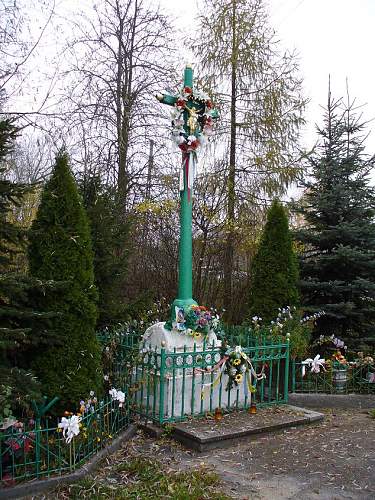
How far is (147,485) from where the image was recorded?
3996 millimetres

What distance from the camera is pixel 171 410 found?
Answer: 5480 millimetres

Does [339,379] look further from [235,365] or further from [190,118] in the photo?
[190,118]

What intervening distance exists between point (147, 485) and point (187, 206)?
3.40m

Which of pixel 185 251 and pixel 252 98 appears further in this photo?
pixel 252 98

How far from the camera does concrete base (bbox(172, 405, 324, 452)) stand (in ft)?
16.1

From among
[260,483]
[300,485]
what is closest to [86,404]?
[260,483]

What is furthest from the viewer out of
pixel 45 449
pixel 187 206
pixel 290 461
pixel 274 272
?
pixel 274 272

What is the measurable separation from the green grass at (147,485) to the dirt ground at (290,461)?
14 cm

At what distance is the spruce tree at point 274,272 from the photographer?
8312 mm

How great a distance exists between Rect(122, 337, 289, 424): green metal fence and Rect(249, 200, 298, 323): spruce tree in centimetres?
222

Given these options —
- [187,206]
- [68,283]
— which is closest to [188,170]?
[187,206]

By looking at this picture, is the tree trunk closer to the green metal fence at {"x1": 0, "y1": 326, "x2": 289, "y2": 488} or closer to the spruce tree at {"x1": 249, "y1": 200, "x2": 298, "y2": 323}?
the spruce tree at {"x1": 249, "y1": 200, "x2": 298, "y2": 323}

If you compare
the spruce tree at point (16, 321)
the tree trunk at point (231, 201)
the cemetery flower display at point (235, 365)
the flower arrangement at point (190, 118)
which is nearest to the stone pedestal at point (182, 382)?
the cemetery flower display at point (235, 365)

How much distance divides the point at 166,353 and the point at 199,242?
5.16 metres
